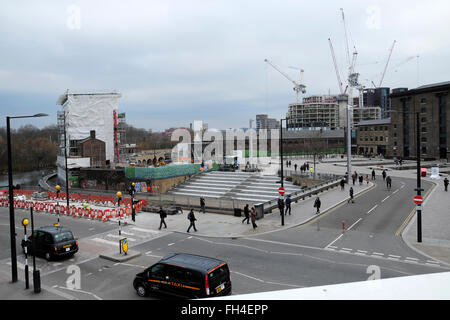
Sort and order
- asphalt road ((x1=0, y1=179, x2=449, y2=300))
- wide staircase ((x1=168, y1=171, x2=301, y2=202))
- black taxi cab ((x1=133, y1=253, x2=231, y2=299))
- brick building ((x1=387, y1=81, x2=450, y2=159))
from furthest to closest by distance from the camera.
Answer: brick building ((x1=387, y1=81, x2=450, y2=159)), wide staircase ((x1=168, y1=171, x2=301, y2=202)), asphalt road ((x1=0, y1=179, x2=449, y2=300)), black taxi cab ((x1=133, y1=253, x2=231, y2=299))

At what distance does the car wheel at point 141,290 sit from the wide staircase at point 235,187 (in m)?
26.0

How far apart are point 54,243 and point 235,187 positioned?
2682 centimetres

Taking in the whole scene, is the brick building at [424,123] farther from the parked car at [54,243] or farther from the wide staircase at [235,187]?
the parked car at [54,243]

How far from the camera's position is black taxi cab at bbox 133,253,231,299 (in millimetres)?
11266

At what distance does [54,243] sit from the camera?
17.3 meters

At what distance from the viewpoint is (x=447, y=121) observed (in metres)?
77.1

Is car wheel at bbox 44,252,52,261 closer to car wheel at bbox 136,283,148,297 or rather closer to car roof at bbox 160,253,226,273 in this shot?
car wheel at bbox 136,283,148,297

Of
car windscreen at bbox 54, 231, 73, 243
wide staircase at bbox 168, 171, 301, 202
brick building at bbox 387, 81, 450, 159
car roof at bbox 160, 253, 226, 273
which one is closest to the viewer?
car roof at bbox 160, 253, 226, 273

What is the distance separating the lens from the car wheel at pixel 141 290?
12500 mm

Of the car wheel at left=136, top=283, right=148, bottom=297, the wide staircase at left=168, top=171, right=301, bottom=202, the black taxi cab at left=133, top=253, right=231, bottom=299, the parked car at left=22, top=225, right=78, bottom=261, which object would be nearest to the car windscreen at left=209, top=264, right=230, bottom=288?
the black taxi cab at left=133, top=253, right=231, bottom=299

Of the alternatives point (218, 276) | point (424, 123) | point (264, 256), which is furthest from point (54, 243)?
point (424, 123)

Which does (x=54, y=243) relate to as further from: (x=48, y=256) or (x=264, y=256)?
(x=264, y=256)

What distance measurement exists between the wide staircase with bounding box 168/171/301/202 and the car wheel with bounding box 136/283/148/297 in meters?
26.0
